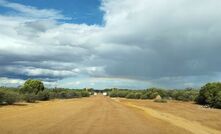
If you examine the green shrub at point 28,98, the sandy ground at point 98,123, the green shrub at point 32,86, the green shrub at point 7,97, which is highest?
the green shrub at point 32,86

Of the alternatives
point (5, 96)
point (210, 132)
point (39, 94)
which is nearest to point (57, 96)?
point (39, 94)

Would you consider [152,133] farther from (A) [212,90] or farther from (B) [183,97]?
(B) [183,97]

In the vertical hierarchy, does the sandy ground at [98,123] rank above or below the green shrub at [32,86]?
below

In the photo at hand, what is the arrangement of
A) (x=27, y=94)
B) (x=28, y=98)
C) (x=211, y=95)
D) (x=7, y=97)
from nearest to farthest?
(x=7, y=97)
(x=28, y=98)
(x=27, y=94)
(x=211, y=95)

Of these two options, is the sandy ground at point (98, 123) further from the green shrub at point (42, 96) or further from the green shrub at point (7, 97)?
the green shrub at point (42, 96)

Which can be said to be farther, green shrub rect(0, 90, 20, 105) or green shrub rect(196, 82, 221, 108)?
green shrub rect(196, 82, 221, 108)

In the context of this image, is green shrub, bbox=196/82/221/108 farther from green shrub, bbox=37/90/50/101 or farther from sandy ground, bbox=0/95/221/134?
sandy ground, bbox=0/95/221/134

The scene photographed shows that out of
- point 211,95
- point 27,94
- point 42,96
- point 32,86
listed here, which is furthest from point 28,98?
point 211,95

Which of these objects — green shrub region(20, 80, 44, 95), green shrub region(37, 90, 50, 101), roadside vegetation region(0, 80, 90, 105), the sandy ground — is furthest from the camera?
green shrub region(20, 80, 44, 95)

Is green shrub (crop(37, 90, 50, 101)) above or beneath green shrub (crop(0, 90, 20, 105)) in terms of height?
above

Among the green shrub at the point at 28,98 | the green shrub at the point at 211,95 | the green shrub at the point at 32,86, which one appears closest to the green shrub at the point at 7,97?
the green shrub at the point at 28,98

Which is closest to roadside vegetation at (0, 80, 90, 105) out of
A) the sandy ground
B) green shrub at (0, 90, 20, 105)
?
green shrub at (0, 90, 20, 105)

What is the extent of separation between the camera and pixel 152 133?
31562 millimetres

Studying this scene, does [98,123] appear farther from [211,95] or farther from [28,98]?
[211,95]
